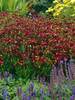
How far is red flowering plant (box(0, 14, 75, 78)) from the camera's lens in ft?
19.6

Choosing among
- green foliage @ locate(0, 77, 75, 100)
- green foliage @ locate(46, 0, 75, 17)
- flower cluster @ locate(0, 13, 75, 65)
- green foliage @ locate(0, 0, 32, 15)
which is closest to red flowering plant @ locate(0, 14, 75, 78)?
flower cluster @ locate(0, 13, 75, 65)

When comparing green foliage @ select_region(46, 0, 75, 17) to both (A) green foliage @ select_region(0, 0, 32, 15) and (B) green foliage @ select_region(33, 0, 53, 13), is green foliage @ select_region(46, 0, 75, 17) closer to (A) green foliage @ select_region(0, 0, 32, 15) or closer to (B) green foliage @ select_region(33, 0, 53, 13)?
(A) green foliage @ select_region(0, 0, 32, 15)

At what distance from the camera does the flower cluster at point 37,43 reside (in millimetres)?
6059

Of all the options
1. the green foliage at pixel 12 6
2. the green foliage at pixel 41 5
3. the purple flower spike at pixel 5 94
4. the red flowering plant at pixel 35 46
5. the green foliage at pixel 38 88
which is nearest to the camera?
the purple flower spike at pixel 5 94

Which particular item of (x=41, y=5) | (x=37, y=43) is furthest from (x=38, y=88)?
(x=41, y=5)

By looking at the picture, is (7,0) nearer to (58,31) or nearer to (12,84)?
(58,31)

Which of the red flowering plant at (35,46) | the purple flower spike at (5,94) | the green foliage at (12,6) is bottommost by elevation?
the purple flower spike at (5,94)

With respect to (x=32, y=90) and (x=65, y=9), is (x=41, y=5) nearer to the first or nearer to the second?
(x=65, y=9)

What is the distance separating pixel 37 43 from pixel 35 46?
0.55ft

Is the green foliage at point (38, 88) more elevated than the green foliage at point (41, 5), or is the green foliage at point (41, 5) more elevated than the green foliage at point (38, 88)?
the green foliage at point (41, 5)

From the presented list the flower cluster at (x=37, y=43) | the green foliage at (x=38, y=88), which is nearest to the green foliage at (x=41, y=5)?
the flower cluster at (x=37, y=43)

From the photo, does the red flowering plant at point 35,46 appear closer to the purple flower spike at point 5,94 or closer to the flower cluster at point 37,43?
the flower cluster at point 37,43

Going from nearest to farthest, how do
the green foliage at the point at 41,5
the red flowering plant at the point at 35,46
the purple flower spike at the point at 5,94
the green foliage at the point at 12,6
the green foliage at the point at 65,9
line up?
the purple flower spike at the point at 5,94
the red flowering plant at the point at 35,46
the green foliage at the point at 65,9
the green foliage at the point at 12,6
the green foliage at the point at 41,5

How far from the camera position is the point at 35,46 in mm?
6230
